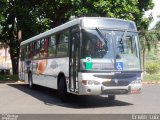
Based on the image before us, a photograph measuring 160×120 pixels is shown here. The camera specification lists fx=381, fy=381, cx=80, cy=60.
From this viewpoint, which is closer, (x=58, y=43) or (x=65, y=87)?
(x=65, y=87)

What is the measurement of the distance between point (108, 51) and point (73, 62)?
55.4 inches

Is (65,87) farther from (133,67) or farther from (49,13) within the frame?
(49,13)

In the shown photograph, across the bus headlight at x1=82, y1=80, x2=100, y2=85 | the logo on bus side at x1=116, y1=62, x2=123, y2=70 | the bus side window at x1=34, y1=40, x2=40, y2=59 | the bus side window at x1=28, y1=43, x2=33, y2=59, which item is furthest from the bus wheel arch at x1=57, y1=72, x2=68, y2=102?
the bus side window at x1=28, y1=43, x2=33, y2=59

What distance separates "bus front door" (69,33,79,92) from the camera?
13.5 metres

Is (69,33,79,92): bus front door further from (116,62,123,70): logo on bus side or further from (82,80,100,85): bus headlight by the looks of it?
(116,62,123,70): logo on bus side

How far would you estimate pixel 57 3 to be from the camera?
29484 millimetres

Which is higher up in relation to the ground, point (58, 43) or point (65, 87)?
point (58, 43)

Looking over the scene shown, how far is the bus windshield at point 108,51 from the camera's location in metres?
13.0

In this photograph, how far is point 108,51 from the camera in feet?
43.4

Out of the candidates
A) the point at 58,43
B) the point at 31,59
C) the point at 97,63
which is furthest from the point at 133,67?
the point at 31,59

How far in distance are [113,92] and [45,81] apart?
5950 millimetres

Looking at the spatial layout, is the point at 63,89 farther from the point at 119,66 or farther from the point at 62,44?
the point at 119,66

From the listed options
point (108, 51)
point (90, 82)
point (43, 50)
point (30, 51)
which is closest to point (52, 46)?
point (43, 50)

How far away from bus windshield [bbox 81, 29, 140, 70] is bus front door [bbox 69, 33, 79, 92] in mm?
512
